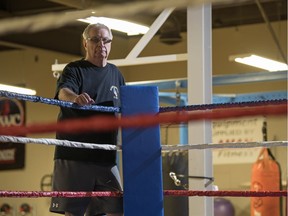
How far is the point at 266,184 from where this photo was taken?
6.90 metres

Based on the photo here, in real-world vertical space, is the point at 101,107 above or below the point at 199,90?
below

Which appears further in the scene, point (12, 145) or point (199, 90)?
point (12, 145)

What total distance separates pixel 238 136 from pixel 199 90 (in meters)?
6.43

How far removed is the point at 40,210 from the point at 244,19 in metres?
4.42

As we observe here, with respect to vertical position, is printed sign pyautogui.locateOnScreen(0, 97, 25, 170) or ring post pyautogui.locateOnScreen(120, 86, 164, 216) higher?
printed sign pyautogui.locateOnScreen(0, 97, 25, 170)

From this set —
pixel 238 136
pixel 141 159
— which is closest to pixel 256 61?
pixel 238 136

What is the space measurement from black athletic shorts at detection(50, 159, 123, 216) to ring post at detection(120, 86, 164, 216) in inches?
4.2

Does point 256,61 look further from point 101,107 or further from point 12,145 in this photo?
point 12,145

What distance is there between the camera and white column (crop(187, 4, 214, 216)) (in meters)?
3.65

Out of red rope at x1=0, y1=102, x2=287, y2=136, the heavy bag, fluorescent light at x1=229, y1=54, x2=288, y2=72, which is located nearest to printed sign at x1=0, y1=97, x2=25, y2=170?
fluorescent light at x1=229, y1=54, x2=288, y2=72

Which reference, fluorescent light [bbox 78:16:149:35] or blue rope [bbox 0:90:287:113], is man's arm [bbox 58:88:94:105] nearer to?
blue rope [bbox 0:90:287:113]

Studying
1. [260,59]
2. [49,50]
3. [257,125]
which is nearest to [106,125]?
[260,59]

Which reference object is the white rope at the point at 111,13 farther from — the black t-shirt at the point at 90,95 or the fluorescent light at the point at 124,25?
the fluorescent light at the point at 124,25

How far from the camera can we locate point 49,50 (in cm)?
1096
